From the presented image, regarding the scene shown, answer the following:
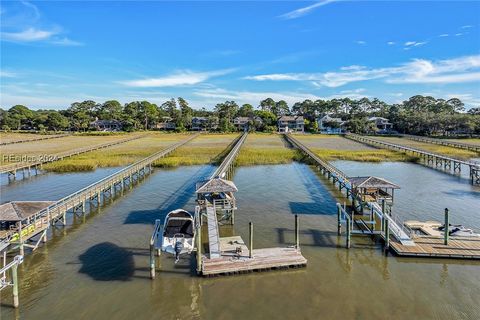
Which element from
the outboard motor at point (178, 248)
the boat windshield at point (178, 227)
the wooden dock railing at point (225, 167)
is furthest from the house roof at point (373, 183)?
the outboard motor at point (178, 248)

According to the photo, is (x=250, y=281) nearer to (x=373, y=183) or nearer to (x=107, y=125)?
(x=373, y=183)

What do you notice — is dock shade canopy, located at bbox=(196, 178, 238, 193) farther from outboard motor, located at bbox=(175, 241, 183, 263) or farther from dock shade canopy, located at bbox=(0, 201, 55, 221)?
dock shade canopy, located at bbox=(0, 201, 55, 221)

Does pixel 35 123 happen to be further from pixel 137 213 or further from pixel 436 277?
pixel 436 277

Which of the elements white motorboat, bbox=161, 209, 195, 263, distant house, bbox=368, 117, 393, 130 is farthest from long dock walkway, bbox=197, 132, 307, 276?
distant house, bbox=368, 117, 393, 130

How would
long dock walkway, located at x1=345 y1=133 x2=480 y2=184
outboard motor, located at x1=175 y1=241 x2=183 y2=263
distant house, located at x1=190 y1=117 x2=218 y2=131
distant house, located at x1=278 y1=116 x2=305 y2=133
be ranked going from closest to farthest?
outboard motor, located at x1=175 y1=241 x2=183 y2=263 → long dock walkway, located at x1=345 y1=133 x2=480 y2=184 → distant house, located at x1=278 y1=116 x2=305 y2=133 → distant house, located at x1=190 y1=117 x2=218 y2=131

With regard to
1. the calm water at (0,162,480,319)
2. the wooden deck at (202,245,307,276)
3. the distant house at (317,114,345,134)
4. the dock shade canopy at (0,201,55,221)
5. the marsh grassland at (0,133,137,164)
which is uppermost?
the distant house at (317,114,345,134)

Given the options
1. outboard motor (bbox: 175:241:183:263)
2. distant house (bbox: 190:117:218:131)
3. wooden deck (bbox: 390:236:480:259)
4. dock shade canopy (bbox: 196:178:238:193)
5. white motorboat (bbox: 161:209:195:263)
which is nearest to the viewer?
outboard motor (bbox: 175:241:183:263)

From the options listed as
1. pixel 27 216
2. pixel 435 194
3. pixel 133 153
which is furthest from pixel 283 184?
pixel 133 153
